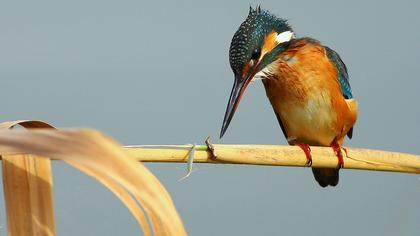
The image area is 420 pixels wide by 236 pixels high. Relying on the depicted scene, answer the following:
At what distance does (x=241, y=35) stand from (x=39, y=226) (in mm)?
1460

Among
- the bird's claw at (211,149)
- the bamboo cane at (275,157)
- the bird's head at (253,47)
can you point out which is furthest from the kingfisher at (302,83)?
the bird's claw at (211,149)

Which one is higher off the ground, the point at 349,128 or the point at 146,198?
the point at 349,128

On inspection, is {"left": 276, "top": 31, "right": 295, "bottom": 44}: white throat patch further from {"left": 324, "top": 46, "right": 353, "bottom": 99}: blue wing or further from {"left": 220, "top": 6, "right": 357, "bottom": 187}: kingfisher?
{"left": 324, "top": 46, "right": 353, "bottom": 99}: blue wing

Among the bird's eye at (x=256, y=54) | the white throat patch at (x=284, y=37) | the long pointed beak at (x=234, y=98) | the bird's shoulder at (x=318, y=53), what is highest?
the white throat patch at (x=284, y=37)

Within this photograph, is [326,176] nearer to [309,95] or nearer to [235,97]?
[309,95]

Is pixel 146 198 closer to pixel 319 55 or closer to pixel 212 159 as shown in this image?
pixel 212 159

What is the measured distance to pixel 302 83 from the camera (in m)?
2.45

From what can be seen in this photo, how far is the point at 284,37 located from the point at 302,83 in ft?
0.69

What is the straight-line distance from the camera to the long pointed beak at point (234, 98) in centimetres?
197

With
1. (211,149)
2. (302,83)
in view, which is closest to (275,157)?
(211,149)

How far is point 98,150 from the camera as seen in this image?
1.98 ft

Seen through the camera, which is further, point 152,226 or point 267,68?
point 267,68

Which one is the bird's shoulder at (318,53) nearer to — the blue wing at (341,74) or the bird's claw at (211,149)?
the blue wing at (341,74)

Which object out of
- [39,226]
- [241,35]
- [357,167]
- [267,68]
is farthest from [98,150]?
[267,68]
